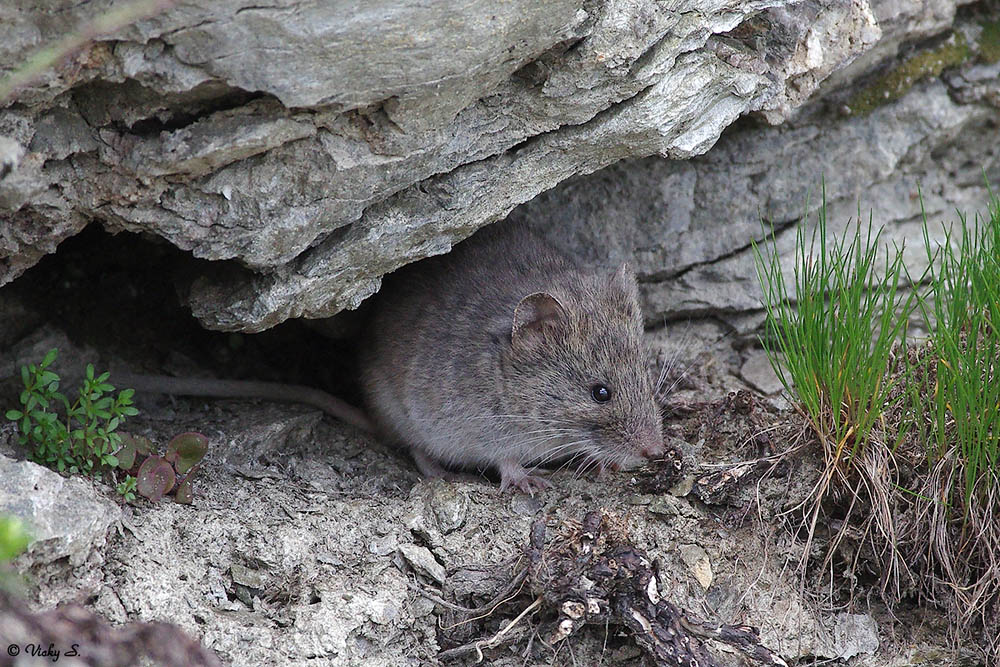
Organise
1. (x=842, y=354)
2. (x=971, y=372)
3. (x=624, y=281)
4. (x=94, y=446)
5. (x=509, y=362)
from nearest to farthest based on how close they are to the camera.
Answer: (x=971, y=372), (x=94, y=446), (x=842, y=354), (x=509, y=362), (x=624, y=281)

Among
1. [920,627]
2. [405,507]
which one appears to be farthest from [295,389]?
[920,627]

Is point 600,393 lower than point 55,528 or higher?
lower

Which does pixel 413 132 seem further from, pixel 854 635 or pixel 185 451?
pixel 854 635

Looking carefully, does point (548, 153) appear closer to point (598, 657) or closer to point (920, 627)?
point (598, 657)

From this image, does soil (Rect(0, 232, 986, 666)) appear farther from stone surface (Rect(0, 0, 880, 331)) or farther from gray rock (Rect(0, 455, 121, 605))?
stone surface (Rect(0, 0, 880, 331))

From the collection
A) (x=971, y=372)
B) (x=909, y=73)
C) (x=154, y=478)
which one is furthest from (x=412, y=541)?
(x=909, y=73)

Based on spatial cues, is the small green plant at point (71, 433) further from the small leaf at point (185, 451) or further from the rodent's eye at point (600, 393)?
the rodent's eye at point (600, 393)
